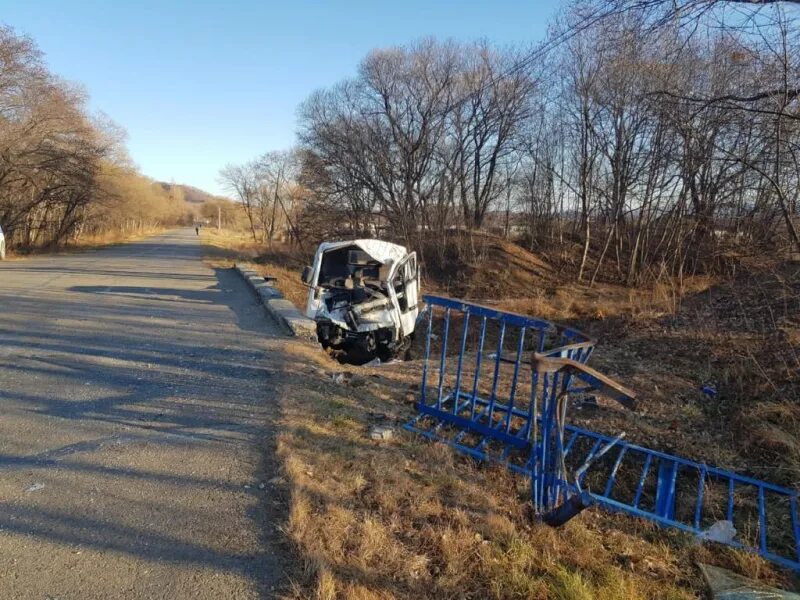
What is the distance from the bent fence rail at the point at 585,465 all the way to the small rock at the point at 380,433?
315 millimetres

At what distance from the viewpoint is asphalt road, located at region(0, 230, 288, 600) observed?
2.60 m

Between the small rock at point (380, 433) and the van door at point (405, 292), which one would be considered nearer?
the small rock at point (380, 433)

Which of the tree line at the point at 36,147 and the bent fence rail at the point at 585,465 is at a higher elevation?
the tree line at the point at 36,147

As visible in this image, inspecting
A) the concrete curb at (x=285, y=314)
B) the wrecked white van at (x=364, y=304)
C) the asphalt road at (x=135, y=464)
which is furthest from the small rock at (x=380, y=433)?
the wrecked white van at (x=364, y=304)

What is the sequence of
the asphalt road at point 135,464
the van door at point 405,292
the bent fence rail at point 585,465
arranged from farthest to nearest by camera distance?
1. the van door at point 405,292
2. the bent fence rail at point 585,465
3. the asphalt road at point 135,464

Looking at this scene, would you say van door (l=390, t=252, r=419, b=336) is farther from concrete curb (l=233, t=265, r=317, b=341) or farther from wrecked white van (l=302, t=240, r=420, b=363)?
concrete curb (l=233, t=265, r=317, b=341)

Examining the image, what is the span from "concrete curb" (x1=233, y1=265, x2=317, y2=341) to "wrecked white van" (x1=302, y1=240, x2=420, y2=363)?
34 cm

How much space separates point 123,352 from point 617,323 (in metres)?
9.17

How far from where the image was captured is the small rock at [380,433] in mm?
4570

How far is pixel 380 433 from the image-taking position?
4.62 meters

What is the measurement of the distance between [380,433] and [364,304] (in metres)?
4.78

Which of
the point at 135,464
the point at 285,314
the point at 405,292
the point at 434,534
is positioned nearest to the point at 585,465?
the point at 434,534

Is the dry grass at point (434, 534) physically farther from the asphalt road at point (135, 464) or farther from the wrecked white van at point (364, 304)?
the wrecked white van at point (364, 304)

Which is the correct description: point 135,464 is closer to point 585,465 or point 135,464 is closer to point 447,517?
point 447,517
